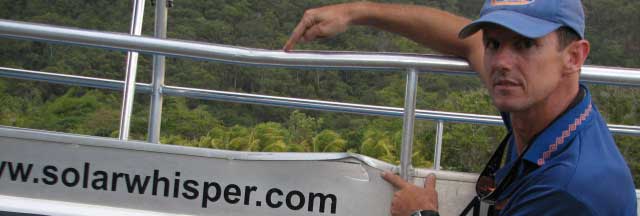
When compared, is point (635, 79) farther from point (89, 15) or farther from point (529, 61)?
point (89, 15)

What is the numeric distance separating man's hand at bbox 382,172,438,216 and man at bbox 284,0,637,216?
19 cm

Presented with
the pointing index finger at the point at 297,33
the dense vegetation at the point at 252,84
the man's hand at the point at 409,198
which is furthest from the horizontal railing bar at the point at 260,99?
the dense vegetation at the point at 252,84

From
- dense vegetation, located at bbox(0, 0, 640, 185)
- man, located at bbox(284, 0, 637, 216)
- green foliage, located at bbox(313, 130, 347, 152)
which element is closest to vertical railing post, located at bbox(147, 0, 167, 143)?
man, located at bbox(284, 0, 637, 216)

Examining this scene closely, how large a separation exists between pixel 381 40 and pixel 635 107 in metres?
3.92

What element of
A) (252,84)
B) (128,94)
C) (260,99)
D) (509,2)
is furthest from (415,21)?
(252,84)

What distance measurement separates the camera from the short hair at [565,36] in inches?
67.2

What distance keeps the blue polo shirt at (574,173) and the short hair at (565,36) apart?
0.12 m

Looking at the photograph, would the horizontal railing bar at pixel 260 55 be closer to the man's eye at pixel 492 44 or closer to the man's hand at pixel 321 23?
the man's hand at pixel 321 23

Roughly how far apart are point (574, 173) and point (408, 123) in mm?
693

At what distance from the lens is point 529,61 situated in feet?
5.65

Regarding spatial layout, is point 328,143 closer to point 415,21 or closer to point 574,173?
point 415,21

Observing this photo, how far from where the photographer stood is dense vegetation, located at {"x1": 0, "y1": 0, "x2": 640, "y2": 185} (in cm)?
1057

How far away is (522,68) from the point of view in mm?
1729

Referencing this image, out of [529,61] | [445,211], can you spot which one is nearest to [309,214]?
[445,211]
